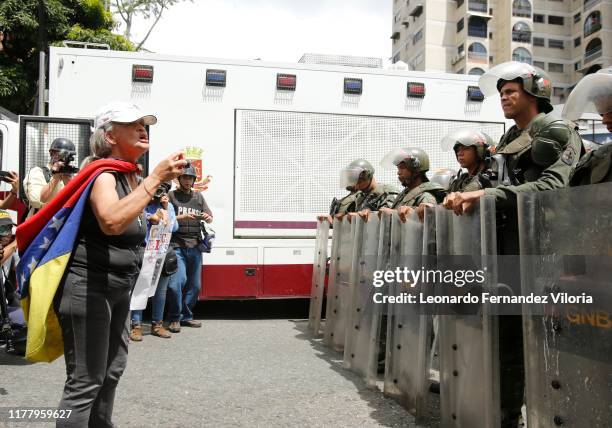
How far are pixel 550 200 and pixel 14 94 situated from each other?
56.7ft

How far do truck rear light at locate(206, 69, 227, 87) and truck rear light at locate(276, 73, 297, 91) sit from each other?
26.9 inches

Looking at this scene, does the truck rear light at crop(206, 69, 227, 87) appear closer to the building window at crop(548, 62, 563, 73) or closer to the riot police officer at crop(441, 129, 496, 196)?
the riot police officer at crop(441, 129, 496, 196)

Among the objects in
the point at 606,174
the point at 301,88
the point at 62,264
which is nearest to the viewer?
the point at 62,264

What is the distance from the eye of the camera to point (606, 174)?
8.82 ft

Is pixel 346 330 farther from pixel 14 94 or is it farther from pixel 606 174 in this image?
pixel 14 94

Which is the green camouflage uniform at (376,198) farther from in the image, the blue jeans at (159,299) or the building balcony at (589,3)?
the building balcony at (589,3)

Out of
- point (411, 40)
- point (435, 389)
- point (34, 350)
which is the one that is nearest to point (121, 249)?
point (34, 350)

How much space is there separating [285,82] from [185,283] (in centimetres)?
287

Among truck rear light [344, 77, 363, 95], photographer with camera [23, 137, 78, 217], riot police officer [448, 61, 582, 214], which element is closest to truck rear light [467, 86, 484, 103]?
truck rear light [344, 77, 363, 95]

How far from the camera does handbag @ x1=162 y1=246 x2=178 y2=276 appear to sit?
6285mm

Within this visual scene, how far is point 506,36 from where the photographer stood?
61.4m

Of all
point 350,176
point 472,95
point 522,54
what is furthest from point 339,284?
point 522,54

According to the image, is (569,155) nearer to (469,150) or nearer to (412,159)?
(469,150)

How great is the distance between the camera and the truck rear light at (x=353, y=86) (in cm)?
732
